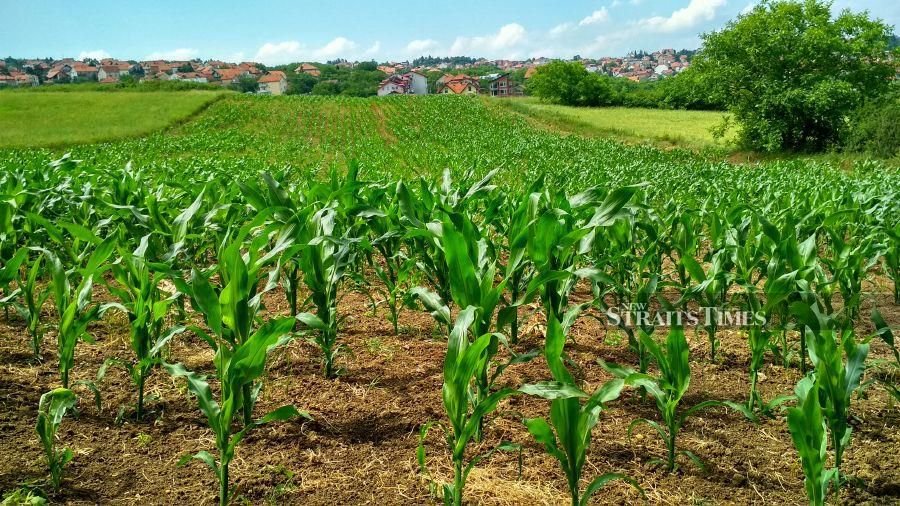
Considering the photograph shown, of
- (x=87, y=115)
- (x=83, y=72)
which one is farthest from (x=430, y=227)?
(x=83, y=72)

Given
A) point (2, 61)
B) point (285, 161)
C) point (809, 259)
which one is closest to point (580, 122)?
point (285, 161)

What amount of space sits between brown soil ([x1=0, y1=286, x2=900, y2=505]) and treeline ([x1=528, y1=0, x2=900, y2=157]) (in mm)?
26864

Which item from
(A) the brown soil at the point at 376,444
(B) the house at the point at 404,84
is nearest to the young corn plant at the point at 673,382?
(A) the brown soil at the point at 376,444

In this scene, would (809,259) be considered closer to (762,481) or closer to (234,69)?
(762,481)

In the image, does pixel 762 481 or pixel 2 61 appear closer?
pixel 762 481

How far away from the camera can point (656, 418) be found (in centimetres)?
332

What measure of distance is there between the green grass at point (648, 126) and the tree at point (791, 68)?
2494 millimetres

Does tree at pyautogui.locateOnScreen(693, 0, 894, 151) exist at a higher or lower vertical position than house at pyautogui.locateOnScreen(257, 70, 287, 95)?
lower

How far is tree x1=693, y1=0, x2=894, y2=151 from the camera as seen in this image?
26.7m

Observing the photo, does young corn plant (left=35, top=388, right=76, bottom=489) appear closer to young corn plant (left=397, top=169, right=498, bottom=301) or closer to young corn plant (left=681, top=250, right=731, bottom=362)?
young corn plant (left=397, top=169, right=498, bottom=301)

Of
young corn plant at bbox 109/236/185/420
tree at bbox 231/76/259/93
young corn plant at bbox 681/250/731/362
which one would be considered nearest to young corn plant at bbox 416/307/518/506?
young corn plant at bbox 109/236/185/420

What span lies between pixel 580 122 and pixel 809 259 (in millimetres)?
37901

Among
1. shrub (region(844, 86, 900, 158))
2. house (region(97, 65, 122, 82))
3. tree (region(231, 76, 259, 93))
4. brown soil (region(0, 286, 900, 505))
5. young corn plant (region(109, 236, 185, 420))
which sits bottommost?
brown soil (region(0, 286, 900, 505))

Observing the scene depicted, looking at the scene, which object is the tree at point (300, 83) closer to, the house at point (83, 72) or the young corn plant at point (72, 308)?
the house at point (83, 72)
